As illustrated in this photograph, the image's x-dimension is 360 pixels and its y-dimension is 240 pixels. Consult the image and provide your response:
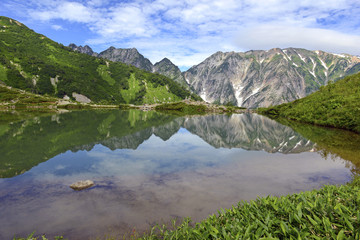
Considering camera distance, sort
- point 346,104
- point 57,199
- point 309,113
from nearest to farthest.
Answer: point 57,199 < point 346,104 < point 309,113

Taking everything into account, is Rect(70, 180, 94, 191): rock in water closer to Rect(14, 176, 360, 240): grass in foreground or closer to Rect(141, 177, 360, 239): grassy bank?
Rect(141, 177, 360, 239): grassy bank

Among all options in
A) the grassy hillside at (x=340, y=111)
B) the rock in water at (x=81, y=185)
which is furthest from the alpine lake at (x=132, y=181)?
the grassy hillside at (x=340, y=111)

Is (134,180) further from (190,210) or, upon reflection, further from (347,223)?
(347,223)

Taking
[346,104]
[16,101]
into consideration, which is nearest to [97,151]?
[346,104]

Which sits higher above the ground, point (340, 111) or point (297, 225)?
point (297, 225)

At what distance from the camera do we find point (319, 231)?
23.2 feet

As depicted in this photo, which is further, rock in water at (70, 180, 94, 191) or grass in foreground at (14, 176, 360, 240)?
rock in water at (70, 180, 94, 191)

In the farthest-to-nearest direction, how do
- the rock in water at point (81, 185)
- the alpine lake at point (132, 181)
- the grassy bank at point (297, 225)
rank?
1. the rock in water at point (81, 185)
2. the alpine lake at point (132, 181)
3. the grassy bank at point (297, 225)

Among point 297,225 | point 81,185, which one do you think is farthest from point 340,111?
point 81,185

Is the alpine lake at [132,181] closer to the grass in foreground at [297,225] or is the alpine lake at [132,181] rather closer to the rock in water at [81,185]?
the rock in water at [81,185]

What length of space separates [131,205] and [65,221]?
15.6 feet

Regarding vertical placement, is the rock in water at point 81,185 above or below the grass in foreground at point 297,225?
below

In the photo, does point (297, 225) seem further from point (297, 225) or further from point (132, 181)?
point (132, 181)

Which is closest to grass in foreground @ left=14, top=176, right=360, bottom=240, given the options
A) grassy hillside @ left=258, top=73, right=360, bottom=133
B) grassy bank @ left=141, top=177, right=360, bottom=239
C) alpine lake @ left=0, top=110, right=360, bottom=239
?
grassy bank @ left=141, top=177, right=360, bottom=239
